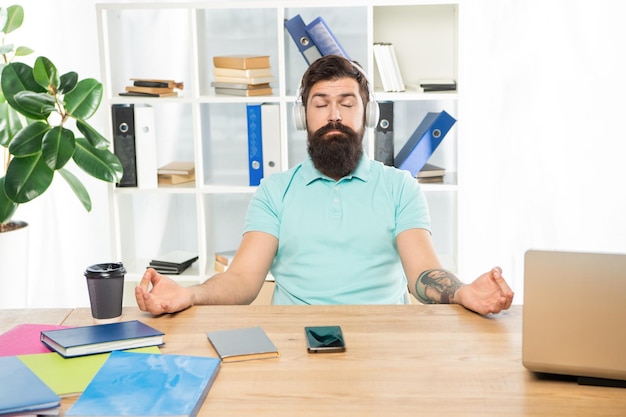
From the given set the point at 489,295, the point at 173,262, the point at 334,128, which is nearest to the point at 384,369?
the point at 489,295

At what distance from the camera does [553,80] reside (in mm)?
3609

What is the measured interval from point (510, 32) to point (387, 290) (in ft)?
5.65

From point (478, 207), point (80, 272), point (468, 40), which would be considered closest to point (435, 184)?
point (478, 207)

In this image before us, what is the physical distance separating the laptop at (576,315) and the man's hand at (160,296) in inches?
32.3

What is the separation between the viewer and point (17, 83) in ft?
9.89

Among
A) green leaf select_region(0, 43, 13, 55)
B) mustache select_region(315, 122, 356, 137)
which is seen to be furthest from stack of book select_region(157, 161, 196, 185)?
mustache select_region(315, 122, 356, 137)

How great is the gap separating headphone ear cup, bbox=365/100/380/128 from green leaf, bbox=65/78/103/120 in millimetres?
1142

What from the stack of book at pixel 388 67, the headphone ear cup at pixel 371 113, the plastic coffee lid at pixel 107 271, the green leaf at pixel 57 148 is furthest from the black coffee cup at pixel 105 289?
the stack of book at pixel 388 67

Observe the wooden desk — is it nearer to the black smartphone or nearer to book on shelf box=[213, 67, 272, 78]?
the black smartphone

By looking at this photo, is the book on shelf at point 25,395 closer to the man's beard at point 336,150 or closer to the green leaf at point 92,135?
the man's beard at point 336,150

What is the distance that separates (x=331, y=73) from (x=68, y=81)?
44.2 inches

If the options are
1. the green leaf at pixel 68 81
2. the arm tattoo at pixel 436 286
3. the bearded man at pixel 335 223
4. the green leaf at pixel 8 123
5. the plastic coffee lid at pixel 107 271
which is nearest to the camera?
the plastic coffee lid at pixel 107 271

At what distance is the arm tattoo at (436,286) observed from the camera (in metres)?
2.02

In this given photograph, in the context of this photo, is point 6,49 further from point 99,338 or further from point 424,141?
point 99,338
